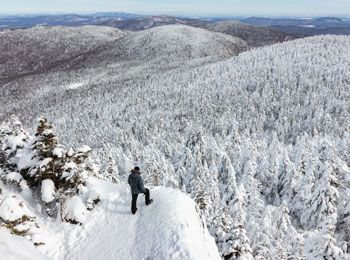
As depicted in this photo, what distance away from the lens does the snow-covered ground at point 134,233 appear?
8.42 m

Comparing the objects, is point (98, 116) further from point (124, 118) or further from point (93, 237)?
point (93, 237)

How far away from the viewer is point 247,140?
151ft

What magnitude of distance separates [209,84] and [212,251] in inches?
5315

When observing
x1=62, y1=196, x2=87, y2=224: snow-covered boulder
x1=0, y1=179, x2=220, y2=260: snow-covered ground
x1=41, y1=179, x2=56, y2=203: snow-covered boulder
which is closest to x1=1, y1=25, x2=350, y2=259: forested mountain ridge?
x1=0, y1=179, x2=220, y2=260: snow-covered ground

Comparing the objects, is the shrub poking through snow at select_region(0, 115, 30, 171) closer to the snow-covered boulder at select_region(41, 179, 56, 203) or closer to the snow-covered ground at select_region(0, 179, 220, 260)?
the snow-covered ground at select_region(0, 179, 220, 260)

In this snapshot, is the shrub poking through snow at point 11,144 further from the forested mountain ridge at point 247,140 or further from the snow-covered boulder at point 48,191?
the forested mountain ridge at point 247,140

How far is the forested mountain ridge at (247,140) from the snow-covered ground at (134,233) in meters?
5.19

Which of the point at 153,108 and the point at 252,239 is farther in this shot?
the point at 153,108

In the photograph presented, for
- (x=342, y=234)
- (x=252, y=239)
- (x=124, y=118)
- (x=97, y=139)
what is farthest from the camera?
(x=124, y=118)

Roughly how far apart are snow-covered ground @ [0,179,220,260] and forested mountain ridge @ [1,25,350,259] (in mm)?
5193

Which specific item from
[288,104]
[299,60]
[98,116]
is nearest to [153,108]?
[98,116]

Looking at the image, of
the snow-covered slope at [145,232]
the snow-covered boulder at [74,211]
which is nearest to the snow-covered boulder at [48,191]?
the snow-covered boulder at [74,211]

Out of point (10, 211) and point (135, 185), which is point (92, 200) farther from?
point (10, 211)

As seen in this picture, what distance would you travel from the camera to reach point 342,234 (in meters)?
18.7
